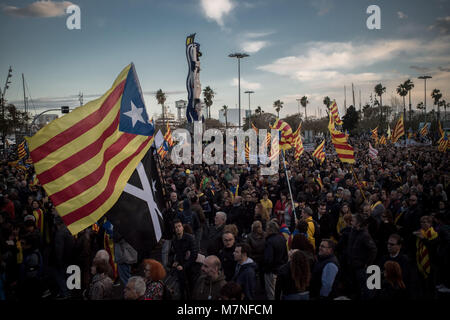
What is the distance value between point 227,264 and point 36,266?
3213mm

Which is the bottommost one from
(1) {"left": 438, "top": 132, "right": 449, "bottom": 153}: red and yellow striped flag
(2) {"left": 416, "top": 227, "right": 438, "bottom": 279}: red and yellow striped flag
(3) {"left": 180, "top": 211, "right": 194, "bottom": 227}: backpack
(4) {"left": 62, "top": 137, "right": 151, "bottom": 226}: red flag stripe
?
(2) {"left": 416, "top": 227, "right": 438, "bottom": 279}: red and yellow striped flag

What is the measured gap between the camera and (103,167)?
3.86 m

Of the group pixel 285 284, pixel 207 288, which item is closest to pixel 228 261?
pixel 207 288

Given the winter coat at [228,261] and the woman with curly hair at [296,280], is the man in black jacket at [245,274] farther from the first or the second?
the winter coat at [228,261]

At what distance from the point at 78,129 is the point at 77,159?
0.34m

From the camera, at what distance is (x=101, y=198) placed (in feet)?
12.2

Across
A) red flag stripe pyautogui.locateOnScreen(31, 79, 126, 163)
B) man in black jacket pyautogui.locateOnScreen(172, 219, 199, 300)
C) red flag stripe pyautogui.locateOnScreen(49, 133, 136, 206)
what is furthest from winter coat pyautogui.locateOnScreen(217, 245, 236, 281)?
red flag stripe pyautogui.locateOnScreen(31, 79, 126, 163)

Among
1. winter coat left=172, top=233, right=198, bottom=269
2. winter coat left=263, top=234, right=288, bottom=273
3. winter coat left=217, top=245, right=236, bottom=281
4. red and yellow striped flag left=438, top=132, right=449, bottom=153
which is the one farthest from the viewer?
red and yellow striped flag left=438, top=132, right=449, bottom=153

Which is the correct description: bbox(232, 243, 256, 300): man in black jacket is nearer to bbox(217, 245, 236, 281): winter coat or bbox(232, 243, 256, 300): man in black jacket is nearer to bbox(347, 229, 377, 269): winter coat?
bbox(217, 245, 236, 281): winter coat

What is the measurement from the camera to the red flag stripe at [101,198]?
3.52 metres

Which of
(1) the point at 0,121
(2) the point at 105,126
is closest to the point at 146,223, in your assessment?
(2) the point at 105,126

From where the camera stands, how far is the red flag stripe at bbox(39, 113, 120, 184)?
3.51m

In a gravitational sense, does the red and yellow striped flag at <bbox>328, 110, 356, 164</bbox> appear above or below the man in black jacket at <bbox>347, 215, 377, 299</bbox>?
above

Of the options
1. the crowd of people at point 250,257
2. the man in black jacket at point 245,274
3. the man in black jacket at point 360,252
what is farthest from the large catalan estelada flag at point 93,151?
the man in black jacket at point 360,252
